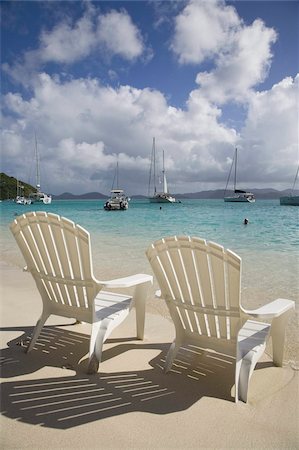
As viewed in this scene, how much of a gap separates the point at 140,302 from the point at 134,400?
4.01 ft

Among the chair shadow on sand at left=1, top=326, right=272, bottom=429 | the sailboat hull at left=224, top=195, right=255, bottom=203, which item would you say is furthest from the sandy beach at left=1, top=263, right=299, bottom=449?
the sailboat hull at left=224, top=195, right=255, bottom=203

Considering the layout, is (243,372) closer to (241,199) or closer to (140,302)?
(140,302)

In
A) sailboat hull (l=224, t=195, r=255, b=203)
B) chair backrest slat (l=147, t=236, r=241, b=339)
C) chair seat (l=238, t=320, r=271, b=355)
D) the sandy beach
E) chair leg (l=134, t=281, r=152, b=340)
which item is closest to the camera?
the sandy beach

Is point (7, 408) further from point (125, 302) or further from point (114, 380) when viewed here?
point (125, 302)

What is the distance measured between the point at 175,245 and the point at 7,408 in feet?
5.23

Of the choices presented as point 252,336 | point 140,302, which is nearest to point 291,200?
point 140,302

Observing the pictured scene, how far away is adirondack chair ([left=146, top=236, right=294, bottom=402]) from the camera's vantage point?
2559mm

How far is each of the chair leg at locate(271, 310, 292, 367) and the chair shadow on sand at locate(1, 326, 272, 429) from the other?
1.47 feet

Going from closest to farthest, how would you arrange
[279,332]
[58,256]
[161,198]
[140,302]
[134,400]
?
[134,400]
[279,332]
[58,256]
[140,302]
[161,198]

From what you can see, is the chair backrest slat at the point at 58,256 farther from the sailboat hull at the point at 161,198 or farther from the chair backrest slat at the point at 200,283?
the sailboat hull at the point at 161,198

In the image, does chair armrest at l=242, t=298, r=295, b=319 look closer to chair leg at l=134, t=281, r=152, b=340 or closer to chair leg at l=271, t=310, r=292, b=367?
chair leg at l=271, t=310, r=292, b=367

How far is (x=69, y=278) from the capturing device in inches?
127

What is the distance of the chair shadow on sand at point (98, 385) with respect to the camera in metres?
2.38

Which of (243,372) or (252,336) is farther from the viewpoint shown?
(252,336)
